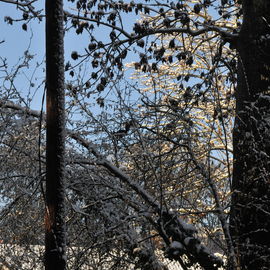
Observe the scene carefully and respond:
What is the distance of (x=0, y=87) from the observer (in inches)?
286

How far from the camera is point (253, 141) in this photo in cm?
606

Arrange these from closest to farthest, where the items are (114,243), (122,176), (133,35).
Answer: (114,243) → (122,176) → (133,35)

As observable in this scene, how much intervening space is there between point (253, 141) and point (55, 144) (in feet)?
8.51

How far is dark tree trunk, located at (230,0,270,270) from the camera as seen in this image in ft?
20.3

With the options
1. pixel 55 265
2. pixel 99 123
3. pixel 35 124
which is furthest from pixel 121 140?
pixel 55 265

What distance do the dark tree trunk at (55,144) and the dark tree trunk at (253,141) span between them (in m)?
2.27

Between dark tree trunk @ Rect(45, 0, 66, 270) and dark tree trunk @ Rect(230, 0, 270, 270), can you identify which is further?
dark tree trunk @ Rect(230, 0, 270, 270)

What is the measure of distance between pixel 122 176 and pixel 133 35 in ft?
11.6

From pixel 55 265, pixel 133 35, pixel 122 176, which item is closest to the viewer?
pixel 55 265

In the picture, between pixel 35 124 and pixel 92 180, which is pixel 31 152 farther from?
pixel 92 180

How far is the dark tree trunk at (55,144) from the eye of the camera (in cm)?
476

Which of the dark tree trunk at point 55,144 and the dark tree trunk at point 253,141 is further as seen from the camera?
the dark tree trunk at point 253,141

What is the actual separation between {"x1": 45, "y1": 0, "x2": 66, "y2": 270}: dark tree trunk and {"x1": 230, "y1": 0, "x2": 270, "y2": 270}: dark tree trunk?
2.27 metres

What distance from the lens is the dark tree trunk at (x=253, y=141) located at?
20.3 feet
